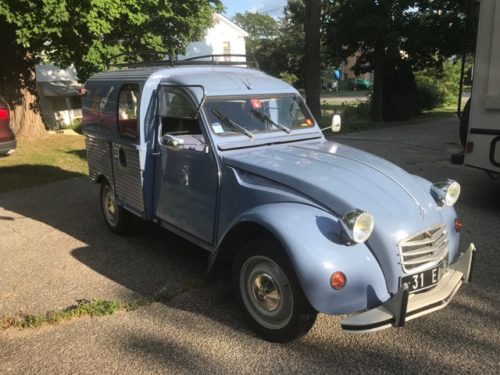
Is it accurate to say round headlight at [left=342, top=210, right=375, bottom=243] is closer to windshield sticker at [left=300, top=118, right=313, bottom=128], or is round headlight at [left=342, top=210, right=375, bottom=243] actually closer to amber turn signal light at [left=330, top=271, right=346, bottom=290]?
amber turn signal light at [left=330, top=271, right=346, bottom=290]

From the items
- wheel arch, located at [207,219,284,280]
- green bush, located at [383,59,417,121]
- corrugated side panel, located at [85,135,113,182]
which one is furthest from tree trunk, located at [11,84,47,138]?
green bush, located at [383,59,417,121]

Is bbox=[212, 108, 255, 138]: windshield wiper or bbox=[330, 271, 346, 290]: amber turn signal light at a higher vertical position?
bbox=[212, 108, 255, 138]: windshield wiper

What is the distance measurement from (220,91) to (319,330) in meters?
2.25

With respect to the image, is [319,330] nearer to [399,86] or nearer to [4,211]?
[4,211]

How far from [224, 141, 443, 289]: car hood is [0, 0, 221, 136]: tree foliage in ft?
26.9

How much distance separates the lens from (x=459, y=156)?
6.68 meters

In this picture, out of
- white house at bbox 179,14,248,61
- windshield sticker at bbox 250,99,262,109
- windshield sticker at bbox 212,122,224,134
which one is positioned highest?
white house at bbox 179,14,248,61

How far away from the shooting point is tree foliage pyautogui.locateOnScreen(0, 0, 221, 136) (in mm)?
10109

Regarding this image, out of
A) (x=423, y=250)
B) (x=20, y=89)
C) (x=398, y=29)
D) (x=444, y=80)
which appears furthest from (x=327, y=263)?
(x=444, y=80)

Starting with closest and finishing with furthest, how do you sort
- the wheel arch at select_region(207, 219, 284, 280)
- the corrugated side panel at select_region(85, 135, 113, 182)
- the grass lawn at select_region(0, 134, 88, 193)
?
the wheel arch at select_region(207, 219, 284, 280) < the corrugated side panel at select_region(85, 135, 113, 182) < the grass lawn at select_region(0, 134, 88, 193)

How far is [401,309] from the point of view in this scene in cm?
286

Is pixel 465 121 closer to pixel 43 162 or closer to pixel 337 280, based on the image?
pixel 337 280

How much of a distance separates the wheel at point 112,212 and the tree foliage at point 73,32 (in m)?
5.83

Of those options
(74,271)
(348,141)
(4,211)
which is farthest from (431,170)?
(4,211)
